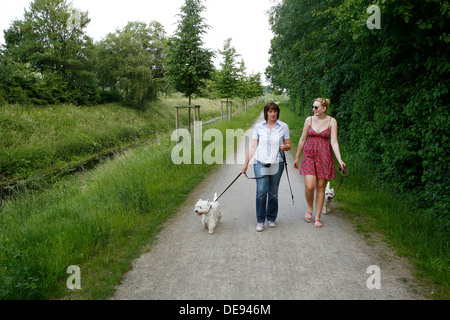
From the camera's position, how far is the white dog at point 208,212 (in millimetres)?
4952

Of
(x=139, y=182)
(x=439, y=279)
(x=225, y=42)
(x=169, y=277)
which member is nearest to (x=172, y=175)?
(x=139, y=182)

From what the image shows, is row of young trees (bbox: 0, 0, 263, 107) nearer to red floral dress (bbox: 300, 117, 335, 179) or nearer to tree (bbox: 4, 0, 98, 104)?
tree (bbox: 4, 0, 98, 104)

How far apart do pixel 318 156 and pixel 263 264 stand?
209 cm

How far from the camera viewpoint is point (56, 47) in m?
24.7

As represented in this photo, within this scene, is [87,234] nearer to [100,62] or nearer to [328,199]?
[328,199]

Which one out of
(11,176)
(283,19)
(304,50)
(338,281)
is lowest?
(11,176)

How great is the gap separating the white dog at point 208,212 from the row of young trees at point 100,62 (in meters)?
7.55

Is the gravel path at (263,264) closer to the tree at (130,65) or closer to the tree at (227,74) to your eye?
the tree at (227,74)

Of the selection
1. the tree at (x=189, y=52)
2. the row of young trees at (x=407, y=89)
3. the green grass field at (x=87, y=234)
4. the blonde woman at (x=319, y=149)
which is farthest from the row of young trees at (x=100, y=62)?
the blonde woman at (x=319, y=149)

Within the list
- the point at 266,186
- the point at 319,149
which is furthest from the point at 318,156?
the point at 266,186

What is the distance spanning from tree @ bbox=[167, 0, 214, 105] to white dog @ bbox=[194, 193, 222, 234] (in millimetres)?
7468
